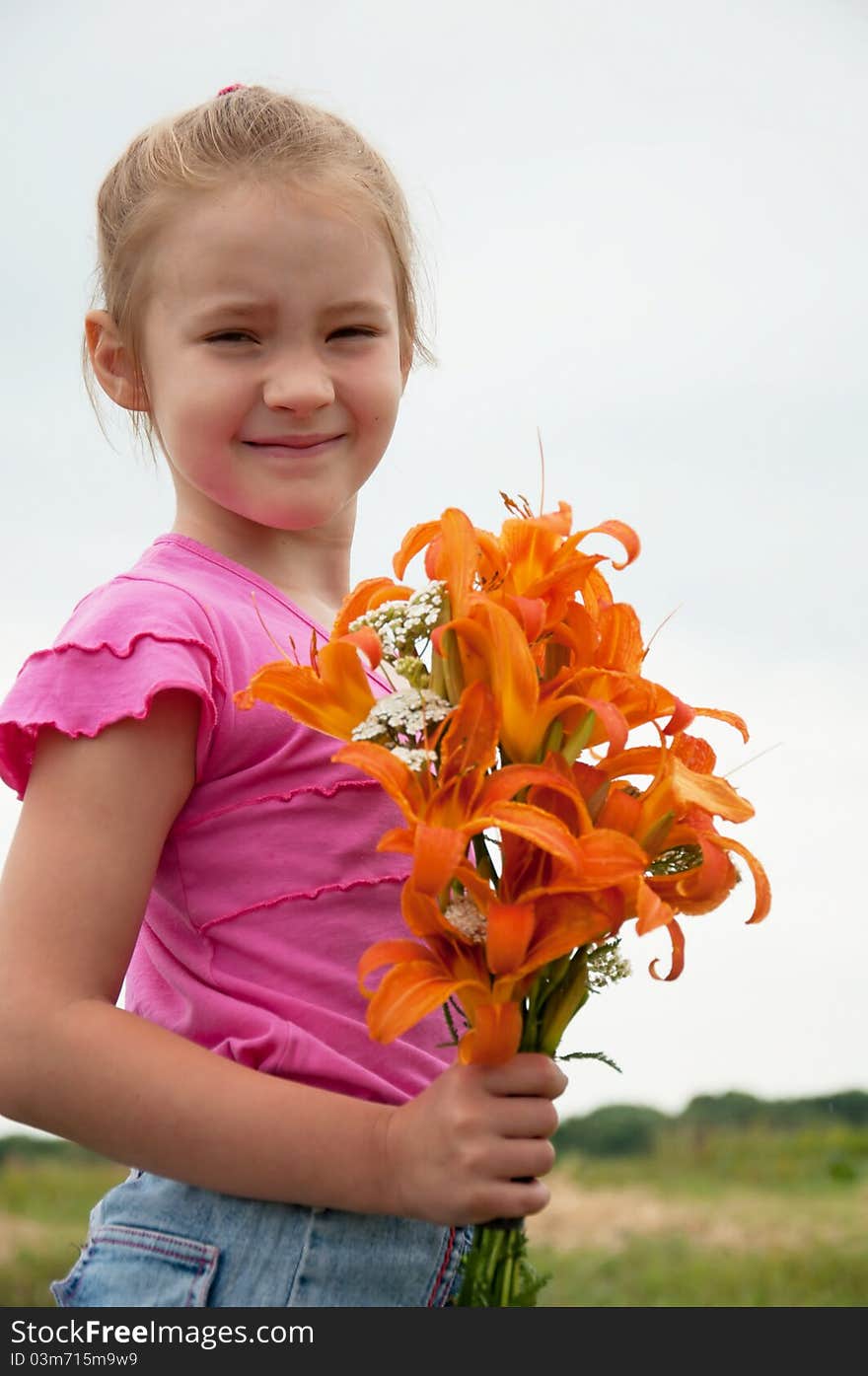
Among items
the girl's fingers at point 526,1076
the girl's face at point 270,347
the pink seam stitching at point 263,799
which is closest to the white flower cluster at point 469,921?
the girl's fingers at point 526,1076

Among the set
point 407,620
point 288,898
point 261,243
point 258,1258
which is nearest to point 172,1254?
point 258,1258

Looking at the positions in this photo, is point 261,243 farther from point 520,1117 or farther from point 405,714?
point 520,1117

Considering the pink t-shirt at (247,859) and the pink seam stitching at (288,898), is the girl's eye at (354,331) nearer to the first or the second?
the pink t-shirt at (247,859)

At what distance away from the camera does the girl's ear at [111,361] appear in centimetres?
190

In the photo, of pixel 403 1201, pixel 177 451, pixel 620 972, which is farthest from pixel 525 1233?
pixel 177 451

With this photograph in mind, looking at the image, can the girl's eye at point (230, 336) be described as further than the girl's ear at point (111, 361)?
No

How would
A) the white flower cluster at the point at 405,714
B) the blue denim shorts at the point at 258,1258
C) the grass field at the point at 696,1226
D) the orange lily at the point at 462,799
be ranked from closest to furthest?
1. the orange lily at the point at 462,799
2. the white flower cluster at the point at 405,714
3. the blue denim shorts at the point at 258,1258
4. the grass field at the point at 696,1226

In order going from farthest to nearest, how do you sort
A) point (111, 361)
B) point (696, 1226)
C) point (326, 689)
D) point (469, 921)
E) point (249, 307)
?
point (696, 1226) → point (111, 361) → point (249, 307) → point (326, 689) → point (469, 921)

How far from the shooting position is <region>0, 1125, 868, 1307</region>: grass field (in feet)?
26.2

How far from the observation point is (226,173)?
1.74m

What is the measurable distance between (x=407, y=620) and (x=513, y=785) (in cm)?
19

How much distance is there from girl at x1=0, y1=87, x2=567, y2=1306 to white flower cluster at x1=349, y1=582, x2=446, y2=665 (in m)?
0.21

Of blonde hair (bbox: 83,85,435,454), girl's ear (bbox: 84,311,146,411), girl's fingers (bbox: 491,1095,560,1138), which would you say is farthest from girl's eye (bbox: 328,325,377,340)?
girl's fingers (bbox: 491,1095,560,1138)
